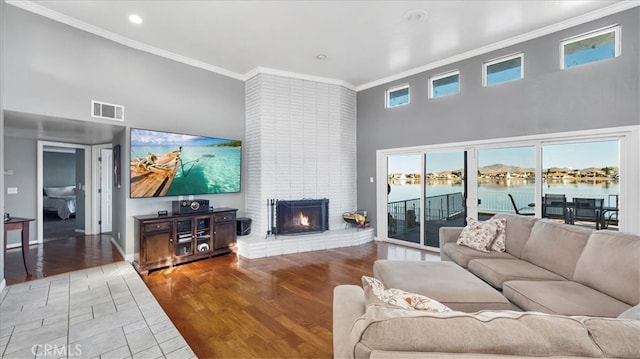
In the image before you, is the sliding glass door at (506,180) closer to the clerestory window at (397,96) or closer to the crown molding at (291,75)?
the clerestory window at (397,96)

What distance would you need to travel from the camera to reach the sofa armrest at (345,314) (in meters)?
1.14

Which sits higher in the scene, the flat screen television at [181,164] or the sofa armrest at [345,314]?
the flat screen television at [181,164]

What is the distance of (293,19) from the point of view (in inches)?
134

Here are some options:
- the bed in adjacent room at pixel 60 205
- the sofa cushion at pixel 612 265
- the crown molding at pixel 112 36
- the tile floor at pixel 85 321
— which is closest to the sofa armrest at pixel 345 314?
the tile floor at pixel 85 321

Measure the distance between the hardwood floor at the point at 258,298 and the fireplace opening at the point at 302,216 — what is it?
596mm

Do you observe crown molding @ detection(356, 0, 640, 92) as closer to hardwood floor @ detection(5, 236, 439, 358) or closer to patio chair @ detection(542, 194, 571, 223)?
patio chair @ detection(542, 194, 571, 223)

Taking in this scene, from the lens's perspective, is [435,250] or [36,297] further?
[435,250]

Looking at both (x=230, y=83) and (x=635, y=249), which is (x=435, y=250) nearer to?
(x=635, y=249)

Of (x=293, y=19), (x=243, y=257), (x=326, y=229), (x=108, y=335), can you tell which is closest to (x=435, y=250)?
(x=326, y=229)

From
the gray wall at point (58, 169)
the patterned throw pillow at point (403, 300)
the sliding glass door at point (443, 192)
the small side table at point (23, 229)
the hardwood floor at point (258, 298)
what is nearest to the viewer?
the patterned throw pillow at point (403, 300)

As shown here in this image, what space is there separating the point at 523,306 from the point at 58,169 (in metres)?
12.6

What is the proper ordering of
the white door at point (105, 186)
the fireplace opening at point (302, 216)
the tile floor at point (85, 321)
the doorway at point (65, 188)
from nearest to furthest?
the tile floor at point (85, 321) → the fireplace opening at point (302, 216) → the doorway at point (65, 188) → the white door at point (105, 186)

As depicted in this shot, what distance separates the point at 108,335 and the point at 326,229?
3.73 meters

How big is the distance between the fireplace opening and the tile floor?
2.34 metres
